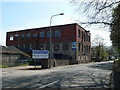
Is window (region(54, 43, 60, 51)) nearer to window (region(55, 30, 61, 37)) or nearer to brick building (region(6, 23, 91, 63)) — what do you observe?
brick building (region(6, 23, 91, 63))

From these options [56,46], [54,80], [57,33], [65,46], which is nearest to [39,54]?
[54,80]

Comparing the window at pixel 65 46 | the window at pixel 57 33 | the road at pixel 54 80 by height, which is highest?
the window at pixel 57 33

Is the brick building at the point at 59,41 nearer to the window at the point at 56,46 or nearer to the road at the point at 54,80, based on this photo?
the window at the point at 56,46

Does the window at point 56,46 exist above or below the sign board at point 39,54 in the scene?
above

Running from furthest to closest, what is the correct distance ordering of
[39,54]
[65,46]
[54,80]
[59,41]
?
[59,41], [65,46], [39,54], [54,80]

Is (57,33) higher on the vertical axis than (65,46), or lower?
higher

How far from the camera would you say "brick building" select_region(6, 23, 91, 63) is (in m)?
57.2

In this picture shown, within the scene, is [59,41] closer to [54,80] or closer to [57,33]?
[57,33]

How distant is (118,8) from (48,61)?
22128mm

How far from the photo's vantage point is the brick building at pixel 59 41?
2251 inches

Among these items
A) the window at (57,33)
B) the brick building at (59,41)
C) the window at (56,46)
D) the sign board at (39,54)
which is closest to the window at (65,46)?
the brick building at (59,41)

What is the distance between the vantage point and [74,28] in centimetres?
5772

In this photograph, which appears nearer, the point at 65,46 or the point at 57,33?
the point at 65,46

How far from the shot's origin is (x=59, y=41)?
5941 centimetres
